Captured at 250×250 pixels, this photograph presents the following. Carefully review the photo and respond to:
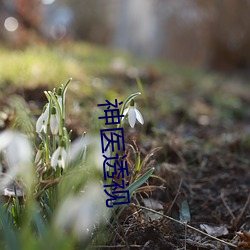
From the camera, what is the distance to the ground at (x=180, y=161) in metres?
1.34

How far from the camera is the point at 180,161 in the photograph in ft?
7.00

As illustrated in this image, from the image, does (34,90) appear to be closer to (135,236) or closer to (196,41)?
(135,236)

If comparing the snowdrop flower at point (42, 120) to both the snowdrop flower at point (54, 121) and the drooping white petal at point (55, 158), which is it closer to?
the snowdrop flower at point (54, 121)

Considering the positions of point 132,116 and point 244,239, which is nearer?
point 132,116

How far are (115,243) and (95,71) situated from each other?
321cm

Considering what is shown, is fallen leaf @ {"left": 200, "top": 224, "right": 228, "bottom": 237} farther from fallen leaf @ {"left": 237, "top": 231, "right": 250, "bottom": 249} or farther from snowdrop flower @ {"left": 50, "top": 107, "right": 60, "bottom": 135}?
snowdrop flower @ {"left": 50, "top": 107, "right": 60, "bottom": 135}

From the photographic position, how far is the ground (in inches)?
52.7

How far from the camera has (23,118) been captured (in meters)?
1.33

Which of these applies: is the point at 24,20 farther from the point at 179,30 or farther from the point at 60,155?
the point at 60,155

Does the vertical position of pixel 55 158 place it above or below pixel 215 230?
above

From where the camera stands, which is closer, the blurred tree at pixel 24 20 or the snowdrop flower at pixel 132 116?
the snowdrop flower at pixel 132 116

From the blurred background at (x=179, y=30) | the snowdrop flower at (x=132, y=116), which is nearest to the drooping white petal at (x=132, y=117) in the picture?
the snowdrop flower at (x=132, y=116)

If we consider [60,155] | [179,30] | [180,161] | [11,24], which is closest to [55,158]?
[60,155]

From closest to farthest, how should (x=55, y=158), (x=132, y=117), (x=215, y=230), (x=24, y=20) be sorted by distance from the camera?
(x=55, y=158) < (x=132, y=117) < (x=215, y=230) < (x=24, y=20)
